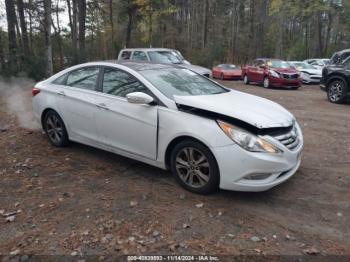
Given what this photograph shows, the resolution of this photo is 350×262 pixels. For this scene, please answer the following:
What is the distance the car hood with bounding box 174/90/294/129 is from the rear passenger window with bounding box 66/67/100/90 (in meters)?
1.68

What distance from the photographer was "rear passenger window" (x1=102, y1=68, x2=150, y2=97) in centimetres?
497

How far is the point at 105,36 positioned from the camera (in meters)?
40.6

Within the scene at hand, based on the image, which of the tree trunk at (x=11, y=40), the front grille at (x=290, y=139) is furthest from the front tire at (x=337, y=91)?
the tree trunk at (x=11, y=40)

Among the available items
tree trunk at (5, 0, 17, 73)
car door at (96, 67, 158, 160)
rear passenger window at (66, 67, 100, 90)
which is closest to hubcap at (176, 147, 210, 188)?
car door at (96, 67, 158, 160)

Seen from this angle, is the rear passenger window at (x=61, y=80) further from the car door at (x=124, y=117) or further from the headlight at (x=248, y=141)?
the headlight at (x=248, y=141)

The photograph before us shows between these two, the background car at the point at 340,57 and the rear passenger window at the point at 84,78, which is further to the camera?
the background car at the point at 340,57

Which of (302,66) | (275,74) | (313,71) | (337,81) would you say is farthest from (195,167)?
(302,66)

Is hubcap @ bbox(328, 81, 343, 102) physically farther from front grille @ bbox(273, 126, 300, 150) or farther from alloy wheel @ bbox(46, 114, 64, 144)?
alloy wheel @ bbox(46, 114, 64, 144)

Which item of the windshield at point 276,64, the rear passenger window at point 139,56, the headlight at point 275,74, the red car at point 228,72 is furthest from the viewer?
the red car at point 228,72

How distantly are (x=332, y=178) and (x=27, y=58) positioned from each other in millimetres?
14898

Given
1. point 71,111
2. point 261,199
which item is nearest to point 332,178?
point 261,199

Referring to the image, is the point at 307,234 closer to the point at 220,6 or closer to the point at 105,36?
the point at 105,36

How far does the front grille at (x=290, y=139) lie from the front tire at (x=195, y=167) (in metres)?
0.84

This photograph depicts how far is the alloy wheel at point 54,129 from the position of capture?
20.1ft
